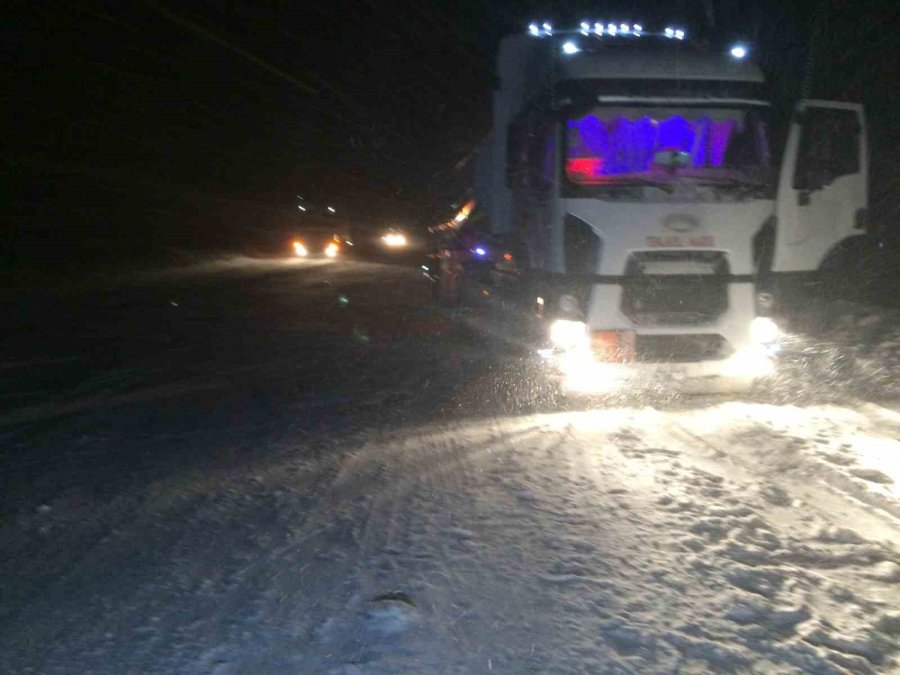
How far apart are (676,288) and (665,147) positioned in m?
1.43

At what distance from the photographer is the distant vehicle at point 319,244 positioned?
121ft

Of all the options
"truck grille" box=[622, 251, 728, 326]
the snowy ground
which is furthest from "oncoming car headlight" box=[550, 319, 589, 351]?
the snowy ground

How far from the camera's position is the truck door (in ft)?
32.3

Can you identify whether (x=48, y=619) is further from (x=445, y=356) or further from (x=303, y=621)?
(x=445, y=356)

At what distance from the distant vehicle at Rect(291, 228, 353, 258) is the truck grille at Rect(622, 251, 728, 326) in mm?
27974

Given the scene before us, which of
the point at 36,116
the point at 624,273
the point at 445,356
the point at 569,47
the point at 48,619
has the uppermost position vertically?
the point at 36,116

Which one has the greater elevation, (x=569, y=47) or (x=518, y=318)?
(x=569, y=47)

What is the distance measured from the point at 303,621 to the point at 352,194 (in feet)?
118

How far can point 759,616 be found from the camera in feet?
14.7

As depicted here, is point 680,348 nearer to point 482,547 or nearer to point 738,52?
point 738,52

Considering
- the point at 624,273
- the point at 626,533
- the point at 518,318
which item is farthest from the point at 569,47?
the point at 626,533

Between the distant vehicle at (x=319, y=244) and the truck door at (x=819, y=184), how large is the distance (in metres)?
26.6

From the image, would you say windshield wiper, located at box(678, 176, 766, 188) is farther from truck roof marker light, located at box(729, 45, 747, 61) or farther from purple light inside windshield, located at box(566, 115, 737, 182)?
truck roof marker light, located at box(729, 45, 747, 61)

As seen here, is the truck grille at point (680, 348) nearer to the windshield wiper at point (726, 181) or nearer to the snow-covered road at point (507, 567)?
the snow-covered road at point (507, 567)
